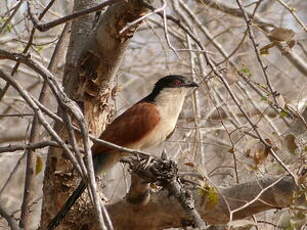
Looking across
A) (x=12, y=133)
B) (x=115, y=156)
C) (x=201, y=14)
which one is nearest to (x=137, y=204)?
(x=115, y=156)

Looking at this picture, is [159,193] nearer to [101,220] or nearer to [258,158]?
[258,158]

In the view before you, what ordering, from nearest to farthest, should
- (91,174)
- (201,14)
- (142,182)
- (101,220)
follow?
(101,220), (91,174), (142,182), (201,14)

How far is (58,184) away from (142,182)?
2.15 feet

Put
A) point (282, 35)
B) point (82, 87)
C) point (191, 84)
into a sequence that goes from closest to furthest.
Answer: point (282, 35)
point (82, 87)
point (191, 84)

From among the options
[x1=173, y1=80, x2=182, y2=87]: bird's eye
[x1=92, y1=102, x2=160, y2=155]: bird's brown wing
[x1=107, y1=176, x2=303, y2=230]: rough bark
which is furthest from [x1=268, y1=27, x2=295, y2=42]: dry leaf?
[x1=173, y1=80, x2=182, y2=87]: bird's eye

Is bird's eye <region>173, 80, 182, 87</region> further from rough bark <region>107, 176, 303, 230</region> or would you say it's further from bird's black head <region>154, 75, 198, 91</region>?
rough bark <region>107, 176, 303, 230</region>

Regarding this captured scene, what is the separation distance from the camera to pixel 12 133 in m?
6.83

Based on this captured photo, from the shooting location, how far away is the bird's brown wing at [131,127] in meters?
3.86

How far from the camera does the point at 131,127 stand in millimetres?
3947

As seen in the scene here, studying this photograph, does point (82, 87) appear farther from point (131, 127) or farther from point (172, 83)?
point (172, 83)

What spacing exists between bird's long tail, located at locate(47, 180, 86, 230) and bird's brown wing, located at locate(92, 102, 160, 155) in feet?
1.05

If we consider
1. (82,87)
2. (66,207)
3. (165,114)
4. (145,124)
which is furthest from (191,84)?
(66,207)

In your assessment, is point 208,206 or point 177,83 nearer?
point 208,206

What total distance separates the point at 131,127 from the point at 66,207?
667 mm
